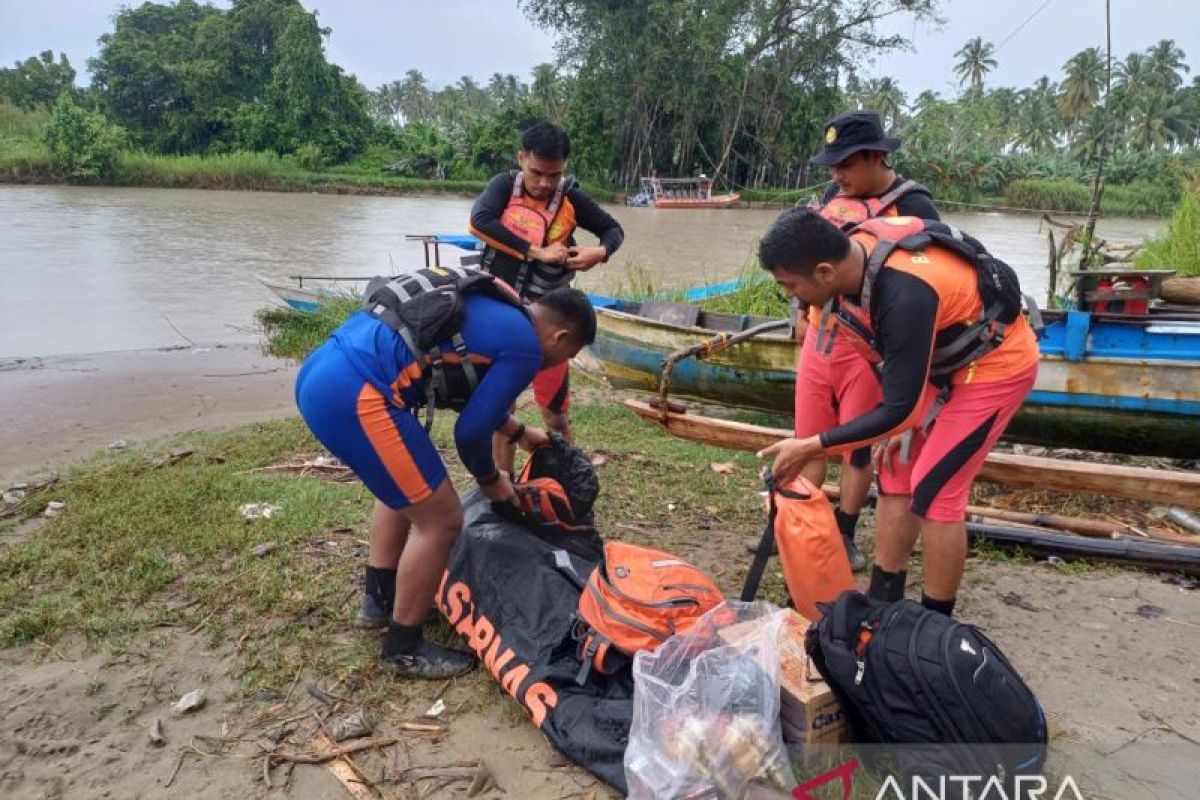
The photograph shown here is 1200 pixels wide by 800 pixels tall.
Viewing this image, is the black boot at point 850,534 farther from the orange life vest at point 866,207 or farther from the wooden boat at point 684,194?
the wooden boat at point 684,194

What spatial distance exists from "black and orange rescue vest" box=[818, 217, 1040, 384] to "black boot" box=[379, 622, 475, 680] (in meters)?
1.79

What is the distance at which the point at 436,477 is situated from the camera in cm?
286

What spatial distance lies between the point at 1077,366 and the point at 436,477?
456 centimetres

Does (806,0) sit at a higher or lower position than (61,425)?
higher

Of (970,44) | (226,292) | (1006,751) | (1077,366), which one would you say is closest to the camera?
(1006,751)

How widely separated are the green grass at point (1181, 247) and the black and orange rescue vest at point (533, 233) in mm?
7356

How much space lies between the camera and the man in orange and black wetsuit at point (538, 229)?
4266 millimetres

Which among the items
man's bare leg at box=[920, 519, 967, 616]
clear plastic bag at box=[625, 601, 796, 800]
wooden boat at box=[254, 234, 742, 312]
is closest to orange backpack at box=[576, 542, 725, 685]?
clear plastic bag at box=[625, 601, 796, 800]

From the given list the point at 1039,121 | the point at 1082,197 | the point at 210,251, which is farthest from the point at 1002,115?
the point at 210,251

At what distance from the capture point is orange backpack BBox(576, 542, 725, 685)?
2.59 metres

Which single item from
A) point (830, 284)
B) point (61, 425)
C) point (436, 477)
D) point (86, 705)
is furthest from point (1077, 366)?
point (61, 425)

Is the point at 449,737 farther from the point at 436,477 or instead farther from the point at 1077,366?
the point at 1077,366

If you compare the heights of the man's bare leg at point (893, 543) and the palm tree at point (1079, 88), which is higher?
the palm tree at point (1079, 88)

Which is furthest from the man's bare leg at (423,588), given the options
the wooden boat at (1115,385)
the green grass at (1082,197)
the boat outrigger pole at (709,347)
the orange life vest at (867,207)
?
the green grass at (1082,197)
